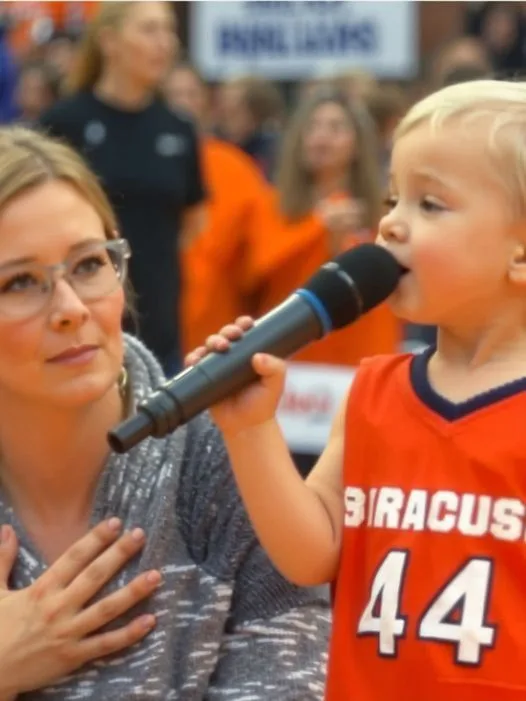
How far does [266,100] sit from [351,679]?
5.89 meters

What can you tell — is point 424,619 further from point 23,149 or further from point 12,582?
point 23,149

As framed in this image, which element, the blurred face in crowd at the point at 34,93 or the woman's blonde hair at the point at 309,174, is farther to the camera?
the blurred face in crowd at the point at 34,93

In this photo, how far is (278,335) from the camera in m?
1.55

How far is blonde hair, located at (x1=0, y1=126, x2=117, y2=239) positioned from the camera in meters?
1.98

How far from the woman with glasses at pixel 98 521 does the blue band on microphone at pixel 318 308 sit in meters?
0.41

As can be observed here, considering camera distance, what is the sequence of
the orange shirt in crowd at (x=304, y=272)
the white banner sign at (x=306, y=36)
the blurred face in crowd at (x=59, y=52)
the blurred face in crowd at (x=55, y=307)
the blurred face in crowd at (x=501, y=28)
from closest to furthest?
1. the blurred face in crowd at (x=55, y=307)
2. the orange shirt in crowd at (x=304, y=272)
3. the white banner sign at (x=306, y=36)
4. the blurred face in crowd at (x=501, y=28)
5. the blurred face in crowd at (x=59, y=52)

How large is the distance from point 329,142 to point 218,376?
384 centimetres

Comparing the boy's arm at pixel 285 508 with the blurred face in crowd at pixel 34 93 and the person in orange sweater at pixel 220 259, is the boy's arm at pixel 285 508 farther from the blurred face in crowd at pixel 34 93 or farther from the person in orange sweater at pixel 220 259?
the blurred face in crowd at pixel 34 93

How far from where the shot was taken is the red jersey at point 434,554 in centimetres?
163

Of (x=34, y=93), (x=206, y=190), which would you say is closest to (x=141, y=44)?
(x=206, y=190)

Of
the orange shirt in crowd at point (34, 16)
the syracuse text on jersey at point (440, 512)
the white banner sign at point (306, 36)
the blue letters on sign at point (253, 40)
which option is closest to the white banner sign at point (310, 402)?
the white banner sign at point (306, 36)

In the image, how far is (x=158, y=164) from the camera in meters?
5.22

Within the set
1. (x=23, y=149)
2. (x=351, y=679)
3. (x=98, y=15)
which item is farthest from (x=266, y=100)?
(x=351, y=679)

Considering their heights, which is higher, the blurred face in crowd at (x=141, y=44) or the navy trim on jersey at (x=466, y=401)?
the blurred face in crowd at (x=141, y=44)
